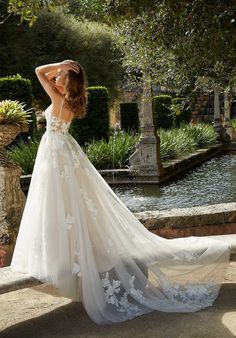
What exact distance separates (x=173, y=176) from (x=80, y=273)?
8649 millimetres

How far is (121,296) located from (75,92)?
132 cm

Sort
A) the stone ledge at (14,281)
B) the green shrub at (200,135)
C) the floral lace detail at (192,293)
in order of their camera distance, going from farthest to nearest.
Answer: the green shrub at (200,135) < the floral lace detail at (192,293) < the stone ledge at (14,281)

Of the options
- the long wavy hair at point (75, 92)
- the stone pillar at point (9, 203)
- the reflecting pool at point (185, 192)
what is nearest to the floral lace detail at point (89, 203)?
the long wavy hair at point (75, 92)

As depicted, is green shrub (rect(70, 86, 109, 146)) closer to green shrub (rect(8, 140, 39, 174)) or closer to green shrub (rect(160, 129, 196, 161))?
green shrub (rect(160, 129, 196, 161))

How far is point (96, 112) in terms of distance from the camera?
559 inches

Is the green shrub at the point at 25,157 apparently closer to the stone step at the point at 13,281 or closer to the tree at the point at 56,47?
the stone step at the point at 13,281

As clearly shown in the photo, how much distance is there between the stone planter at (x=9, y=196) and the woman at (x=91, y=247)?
2.34 ft

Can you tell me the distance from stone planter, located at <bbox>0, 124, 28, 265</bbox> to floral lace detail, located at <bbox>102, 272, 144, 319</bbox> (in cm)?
127

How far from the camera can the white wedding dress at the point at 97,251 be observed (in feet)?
11.1

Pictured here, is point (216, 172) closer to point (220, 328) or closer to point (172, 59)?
point (172, 59)

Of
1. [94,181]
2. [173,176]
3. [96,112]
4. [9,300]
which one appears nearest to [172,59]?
[94,181]

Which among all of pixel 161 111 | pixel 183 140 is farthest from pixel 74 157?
pixel 161 111

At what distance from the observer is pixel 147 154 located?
37.1ft

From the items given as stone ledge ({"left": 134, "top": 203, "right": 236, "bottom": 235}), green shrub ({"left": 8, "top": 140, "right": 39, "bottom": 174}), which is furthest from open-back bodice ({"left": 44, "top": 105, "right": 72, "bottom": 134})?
green shrub ({"left": 8, "top": 140, "right": 39, "bottom": 174})
